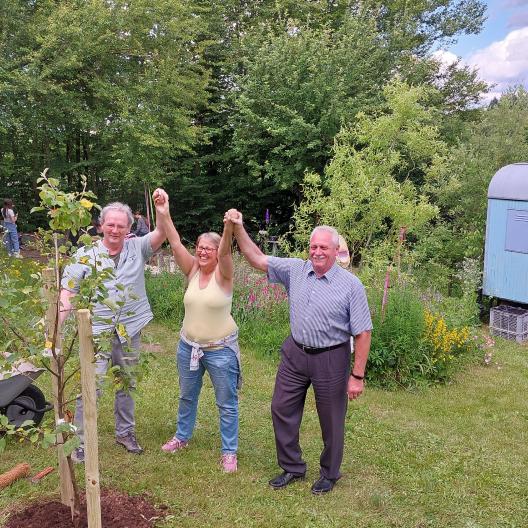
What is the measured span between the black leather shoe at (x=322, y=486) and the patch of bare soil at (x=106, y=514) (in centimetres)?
96

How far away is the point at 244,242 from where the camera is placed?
329 cm

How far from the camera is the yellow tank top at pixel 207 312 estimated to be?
11.2ft

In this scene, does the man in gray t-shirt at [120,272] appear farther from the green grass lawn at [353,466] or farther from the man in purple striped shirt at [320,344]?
the man in purple striped shirt at [320,344]

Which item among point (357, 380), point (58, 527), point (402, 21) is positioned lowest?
point (58, 527)

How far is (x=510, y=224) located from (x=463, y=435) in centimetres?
490

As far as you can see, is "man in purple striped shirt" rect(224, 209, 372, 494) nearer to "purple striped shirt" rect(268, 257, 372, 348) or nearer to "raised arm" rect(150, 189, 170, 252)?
"purple striped shirt" rect(268, 257, 372, 348)

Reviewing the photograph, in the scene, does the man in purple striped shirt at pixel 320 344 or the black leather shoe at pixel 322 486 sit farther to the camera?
the black leather shoe at pixel 322 486

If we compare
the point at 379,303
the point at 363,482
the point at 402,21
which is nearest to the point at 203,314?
the point at 363,482

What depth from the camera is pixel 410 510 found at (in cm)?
335

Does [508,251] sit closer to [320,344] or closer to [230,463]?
[320,344]

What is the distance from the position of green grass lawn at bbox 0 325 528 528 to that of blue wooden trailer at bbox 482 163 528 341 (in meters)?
2.99

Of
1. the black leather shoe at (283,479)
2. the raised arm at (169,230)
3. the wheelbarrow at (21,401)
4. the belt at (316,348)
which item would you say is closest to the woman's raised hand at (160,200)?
the raised arm at (169,230)

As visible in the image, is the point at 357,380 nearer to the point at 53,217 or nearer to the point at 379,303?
the point at 53,217

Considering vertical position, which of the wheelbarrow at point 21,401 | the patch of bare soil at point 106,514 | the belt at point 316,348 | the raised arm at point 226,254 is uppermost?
the raised arm at point 226,254
